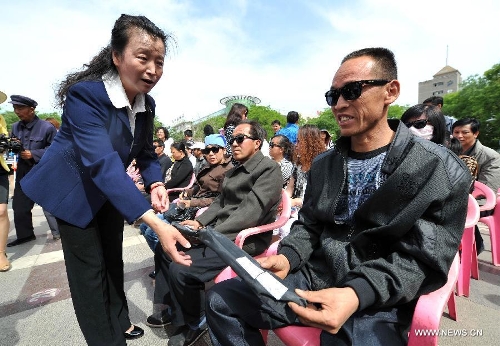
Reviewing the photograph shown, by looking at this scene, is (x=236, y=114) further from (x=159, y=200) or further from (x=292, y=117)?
(x=159, y=200)

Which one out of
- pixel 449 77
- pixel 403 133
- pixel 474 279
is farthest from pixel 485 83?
pixel 449 77

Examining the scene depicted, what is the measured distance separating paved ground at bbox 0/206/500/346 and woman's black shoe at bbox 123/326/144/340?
4 cm

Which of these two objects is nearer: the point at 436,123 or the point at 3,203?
the point at 436,123

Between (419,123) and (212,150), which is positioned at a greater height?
(419,123)

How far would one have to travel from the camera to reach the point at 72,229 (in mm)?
1528

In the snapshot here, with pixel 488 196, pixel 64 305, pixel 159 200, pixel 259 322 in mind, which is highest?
pixel 159 200

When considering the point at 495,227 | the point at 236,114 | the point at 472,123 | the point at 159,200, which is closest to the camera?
the point at 159,200

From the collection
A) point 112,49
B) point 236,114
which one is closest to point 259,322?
point 112,49

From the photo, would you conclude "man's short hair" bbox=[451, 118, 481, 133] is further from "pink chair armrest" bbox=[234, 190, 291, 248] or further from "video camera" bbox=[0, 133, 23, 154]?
"video camera" bbox=[0, 133, 23, 154]

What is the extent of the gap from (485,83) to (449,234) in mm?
28252

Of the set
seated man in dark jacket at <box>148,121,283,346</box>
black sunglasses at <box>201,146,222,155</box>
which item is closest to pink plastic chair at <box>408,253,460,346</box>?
seated man in dark jacket at <box>148,121,283,346</box>

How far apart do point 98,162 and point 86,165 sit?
0.07 metres

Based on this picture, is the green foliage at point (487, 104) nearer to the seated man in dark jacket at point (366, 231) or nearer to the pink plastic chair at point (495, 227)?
the pink plastic chair at point (495, 227)

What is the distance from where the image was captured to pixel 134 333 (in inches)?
86.4
